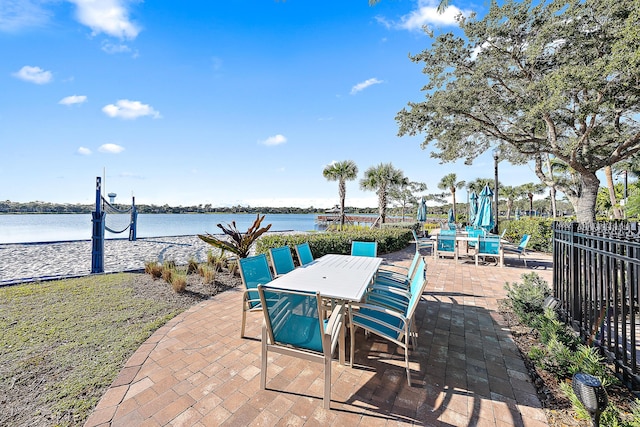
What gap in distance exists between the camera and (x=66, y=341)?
312 centimetres

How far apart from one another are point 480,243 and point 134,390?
27.4 feet

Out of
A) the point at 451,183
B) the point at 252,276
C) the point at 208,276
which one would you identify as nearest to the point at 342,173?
the point at 208,276

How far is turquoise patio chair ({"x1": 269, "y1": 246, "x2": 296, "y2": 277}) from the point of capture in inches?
163

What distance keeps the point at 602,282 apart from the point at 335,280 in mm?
2552

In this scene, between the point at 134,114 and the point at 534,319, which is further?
the point at 134,114

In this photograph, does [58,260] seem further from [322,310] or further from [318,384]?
[322,310]

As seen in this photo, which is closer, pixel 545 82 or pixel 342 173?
pixel 545 82

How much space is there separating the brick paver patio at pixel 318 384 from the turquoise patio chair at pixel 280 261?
0.87m

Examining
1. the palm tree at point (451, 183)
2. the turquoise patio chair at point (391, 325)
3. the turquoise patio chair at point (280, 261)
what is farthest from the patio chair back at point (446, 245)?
the palm tree at point (451, 183)

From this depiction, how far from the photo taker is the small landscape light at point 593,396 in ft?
4.83

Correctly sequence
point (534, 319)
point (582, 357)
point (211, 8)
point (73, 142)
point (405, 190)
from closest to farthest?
point (582, 357), point (534, 319), point (211, 8), point (73, 142), point (405, 190)

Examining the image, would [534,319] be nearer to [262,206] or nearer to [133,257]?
[133,257]

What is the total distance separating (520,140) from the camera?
10.3 m

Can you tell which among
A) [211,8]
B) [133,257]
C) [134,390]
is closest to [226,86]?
[211,8]
